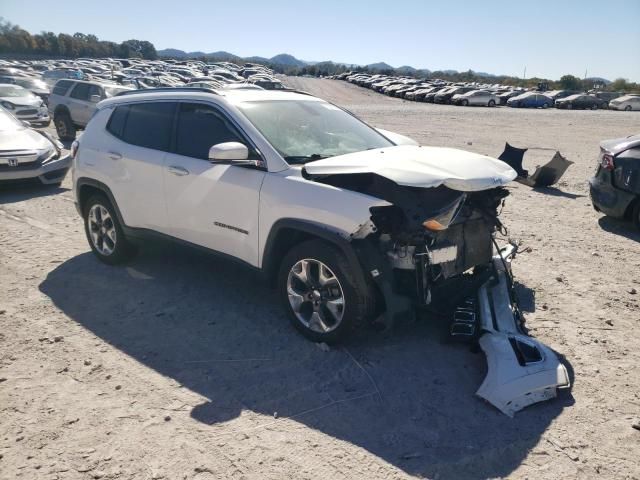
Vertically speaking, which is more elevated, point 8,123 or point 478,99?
point 478,99

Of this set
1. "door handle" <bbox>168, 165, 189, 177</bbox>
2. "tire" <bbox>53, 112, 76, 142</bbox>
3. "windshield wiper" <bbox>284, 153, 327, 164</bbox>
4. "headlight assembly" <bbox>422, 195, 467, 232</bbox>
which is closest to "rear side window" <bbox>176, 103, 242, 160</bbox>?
"door handle" <bbox>168, 165, 189, 177</bbox>

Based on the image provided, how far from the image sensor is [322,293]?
392 cm

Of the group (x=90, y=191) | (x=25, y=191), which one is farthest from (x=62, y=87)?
(x=90, y=191)

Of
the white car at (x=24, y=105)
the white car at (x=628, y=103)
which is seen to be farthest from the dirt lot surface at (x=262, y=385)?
the white car at (x=628, y=103)

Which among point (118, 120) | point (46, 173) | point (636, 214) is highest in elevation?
point (118, 120)

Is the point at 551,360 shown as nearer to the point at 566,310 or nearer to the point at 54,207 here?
the point at 566,310

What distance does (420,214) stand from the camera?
11.9ft

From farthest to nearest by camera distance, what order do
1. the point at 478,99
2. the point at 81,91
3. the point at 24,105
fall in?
the point at 478,99 < the point at 24,105 < the point at 81,91

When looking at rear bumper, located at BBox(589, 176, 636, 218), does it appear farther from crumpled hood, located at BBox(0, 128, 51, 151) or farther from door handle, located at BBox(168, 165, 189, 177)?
crumpled hood, located at BBox(0, 128, 51, 151)

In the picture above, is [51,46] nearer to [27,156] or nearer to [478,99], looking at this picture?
[478,99]

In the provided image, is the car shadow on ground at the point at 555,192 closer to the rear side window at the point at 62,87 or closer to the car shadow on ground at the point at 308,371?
the car shadow on ground at the point at 308,371

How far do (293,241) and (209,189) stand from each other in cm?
91

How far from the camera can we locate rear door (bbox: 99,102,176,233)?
492 cm

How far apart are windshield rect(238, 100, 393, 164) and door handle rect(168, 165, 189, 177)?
766 millimetres
